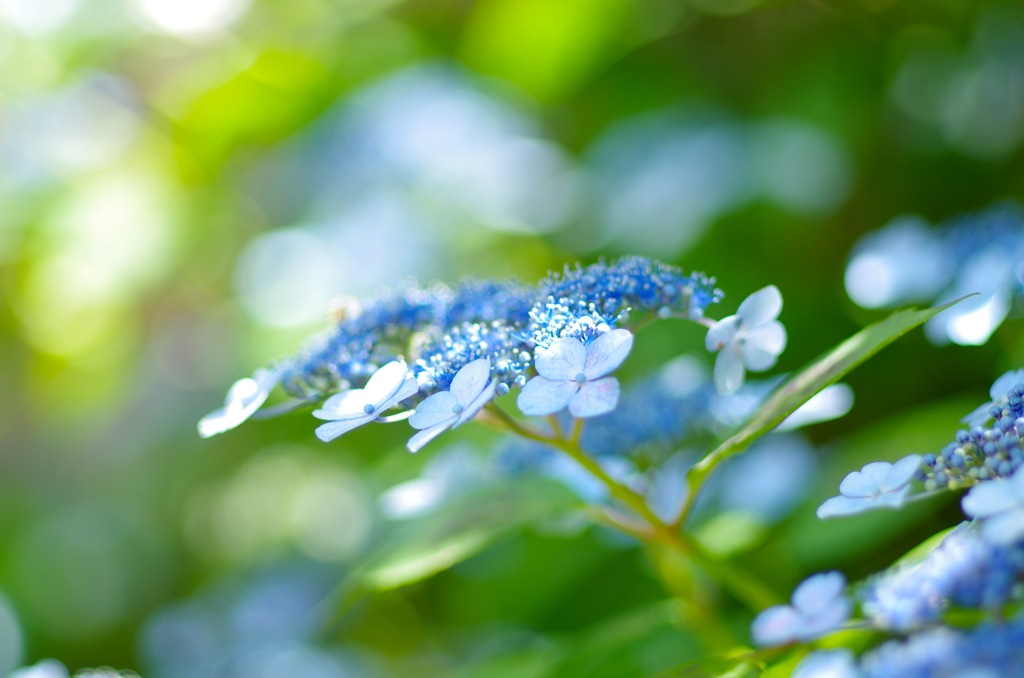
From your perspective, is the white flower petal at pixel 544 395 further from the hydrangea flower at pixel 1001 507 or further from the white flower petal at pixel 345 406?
the hydrangea flower at pixel 1001 507

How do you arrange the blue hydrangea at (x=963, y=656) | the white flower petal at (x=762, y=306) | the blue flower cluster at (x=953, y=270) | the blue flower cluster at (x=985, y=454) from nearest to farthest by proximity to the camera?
the blue hydrangea at (x=963, y=656) < the blue flower cluster at (x=985, y=454) < the white flower petal at (x=762, y=306) < the blue flower cluster at (x=953, y=270)

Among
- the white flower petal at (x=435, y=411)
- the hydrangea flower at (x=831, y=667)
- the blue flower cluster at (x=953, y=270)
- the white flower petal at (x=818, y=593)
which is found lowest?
the hydrangea flower at (x=831, y=667)

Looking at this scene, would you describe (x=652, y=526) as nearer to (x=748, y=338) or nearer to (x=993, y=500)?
(x=748, y=338)

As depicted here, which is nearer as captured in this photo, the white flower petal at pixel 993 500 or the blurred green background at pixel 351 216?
the white flower petal at pixel 993 500

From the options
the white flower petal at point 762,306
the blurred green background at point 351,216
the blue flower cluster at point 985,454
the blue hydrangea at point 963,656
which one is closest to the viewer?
the blue hydrangea at point 963,656

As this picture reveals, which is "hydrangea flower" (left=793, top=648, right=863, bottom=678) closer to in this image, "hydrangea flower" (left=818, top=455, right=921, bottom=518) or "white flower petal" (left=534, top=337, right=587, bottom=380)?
"hydrangea flower" (left=818, top=455, right=921, bottom=518)

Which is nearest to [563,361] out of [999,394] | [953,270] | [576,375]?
[576,375]

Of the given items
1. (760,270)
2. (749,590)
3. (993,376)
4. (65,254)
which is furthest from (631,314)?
(65,254)

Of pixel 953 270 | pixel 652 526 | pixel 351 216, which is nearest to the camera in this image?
pixel 652 526

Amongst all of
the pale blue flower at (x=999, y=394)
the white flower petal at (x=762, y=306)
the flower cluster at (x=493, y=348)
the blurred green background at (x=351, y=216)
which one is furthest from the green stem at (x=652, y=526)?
the blurred green background at (x=351, y=216)
